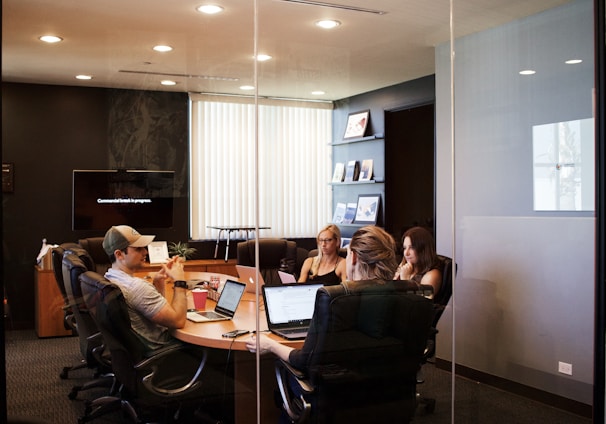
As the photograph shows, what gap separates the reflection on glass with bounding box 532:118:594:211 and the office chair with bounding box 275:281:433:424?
1.17 m

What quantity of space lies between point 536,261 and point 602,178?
2.09ft

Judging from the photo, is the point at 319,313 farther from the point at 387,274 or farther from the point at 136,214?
the point at 136,214

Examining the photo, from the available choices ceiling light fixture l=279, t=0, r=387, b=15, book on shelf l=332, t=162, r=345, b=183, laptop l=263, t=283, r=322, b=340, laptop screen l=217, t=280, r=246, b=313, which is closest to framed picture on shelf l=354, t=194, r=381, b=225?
book on shelf l=332, t=162, r=345, b=183

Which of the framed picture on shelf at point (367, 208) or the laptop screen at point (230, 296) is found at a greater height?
the framed picture on shelf at point (367, 208)

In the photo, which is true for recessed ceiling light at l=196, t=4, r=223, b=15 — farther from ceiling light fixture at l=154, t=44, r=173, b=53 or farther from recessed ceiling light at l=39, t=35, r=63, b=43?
recessed ceiling light at l=39, t=35, r=63, b=43

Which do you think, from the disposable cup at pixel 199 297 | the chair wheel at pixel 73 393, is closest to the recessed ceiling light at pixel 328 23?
the disposable cup at pixel 199 297

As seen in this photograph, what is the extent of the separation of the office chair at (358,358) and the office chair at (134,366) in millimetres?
437

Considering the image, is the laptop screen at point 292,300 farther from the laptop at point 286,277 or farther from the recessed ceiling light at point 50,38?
the recessed ceiling light at point 50,38

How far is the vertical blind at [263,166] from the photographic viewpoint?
9.70 feet

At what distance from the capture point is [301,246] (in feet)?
10.2

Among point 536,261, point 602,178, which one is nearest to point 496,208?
point 536,261

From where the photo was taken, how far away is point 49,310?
2631 millimetres

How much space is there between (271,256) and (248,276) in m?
0.15

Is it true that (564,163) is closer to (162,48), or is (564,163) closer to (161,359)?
(162,48)
